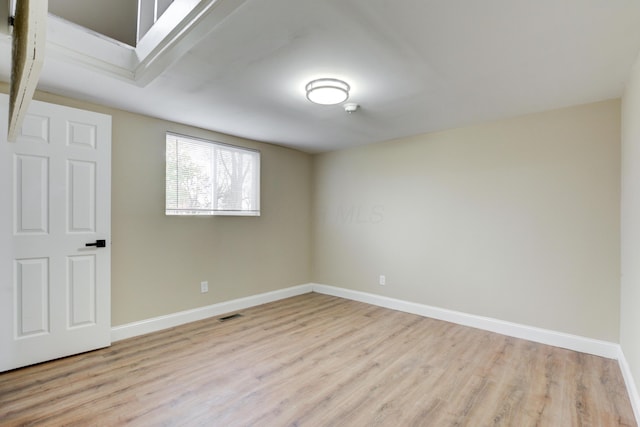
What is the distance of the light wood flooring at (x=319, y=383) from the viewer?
1902 millimetres

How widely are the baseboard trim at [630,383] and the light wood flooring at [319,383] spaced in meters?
0.05

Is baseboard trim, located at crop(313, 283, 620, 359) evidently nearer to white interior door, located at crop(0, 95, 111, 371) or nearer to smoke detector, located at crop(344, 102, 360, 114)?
smoke detector, located at crop(344, 102, 360, 114)

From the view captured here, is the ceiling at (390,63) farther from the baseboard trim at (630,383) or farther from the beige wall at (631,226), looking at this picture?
the baseboard trim at (630,383)

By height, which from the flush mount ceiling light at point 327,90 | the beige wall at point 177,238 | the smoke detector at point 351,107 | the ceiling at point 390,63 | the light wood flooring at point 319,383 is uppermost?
the ceiling at point 390,63

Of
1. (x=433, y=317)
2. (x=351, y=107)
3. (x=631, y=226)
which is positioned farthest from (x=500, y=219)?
(x=351, y=107)

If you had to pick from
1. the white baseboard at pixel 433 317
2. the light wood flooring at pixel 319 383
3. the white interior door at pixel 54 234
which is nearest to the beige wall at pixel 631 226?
the white baseboard at pixel 433 317

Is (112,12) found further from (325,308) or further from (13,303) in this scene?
(325,308)

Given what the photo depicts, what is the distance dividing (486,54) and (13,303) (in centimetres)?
387

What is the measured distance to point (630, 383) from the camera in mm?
2150

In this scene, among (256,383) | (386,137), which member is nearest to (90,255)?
(256,383)

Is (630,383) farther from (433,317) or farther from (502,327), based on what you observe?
(433,317)

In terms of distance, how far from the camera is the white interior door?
2.40m

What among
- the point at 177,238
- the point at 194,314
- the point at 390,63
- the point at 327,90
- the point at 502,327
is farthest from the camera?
the point at 194,314

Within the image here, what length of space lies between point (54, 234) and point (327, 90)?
2.55m
